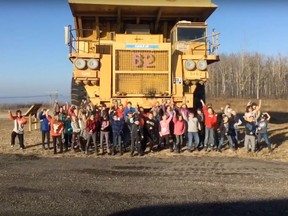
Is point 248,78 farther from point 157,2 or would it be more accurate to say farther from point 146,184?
point 146,184

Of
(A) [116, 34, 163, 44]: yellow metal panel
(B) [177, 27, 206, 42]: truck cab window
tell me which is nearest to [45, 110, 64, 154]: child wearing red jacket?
(A) [116, 34, 163, 44]: yellow metal panel

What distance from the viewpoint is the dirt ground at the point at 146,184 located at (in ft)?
23.6

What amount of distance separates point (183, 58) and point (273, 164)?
5.12 m

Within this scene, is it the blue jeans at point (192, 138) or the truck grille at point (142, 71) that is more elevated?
the truck grille at point (142, 71)

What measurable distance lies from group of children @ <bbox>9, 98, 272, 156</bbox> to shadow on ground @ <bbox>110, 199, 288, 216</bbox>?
7.64 m

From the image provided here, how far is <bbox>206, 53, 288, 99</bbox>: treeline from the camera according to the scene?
Answer: 8300cm

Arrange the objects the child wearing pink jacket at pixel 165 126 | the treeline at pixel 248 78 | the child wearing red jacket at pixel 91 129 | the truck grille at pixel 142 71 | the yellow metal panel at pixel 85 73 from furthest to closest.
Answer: the treeline at pixel 248 78
the truck grille at pixel 142 71
the yellow metal panel at pixel 85 73
the child wearing pink jacket at pixel 165 126
the child wearing red jacket at pixel 91 129

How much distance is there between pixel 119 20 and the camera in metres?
A: 16.7

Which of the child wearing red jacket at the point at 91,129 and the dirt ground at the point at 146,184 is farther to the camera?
the child wearing red jacket at the point at 91,129

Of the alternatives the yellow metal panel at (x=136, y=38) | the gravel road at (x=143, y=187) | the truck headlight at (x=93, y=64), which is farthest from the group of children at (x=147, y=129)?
the yellow metal panel at (x=136, y=38)

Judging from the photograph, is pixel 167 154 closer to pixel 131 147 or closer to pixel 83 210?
pixel 131 147

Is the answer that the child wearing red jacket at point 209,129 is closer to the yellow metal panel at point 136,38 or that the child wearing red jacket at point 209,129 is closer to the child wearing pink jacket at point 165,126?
the child wearing pink jacket at point 165,126

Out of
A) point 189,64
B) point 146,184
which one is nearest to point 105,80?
point 189,64

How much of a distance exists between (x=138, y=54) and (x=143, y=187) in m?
7.61
